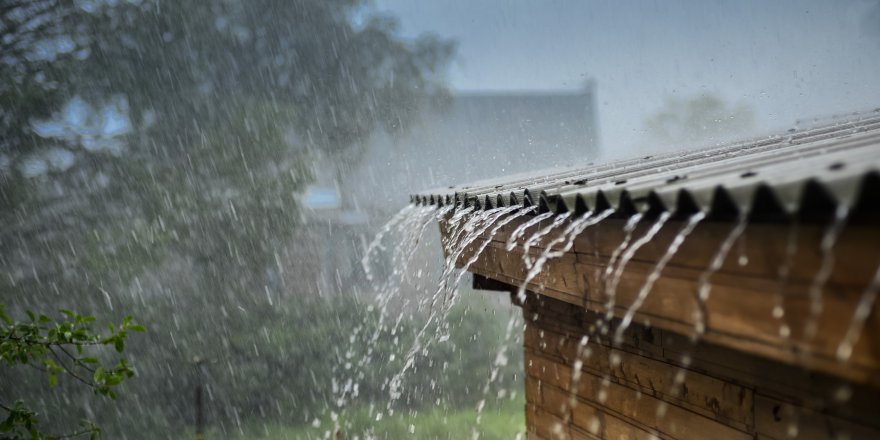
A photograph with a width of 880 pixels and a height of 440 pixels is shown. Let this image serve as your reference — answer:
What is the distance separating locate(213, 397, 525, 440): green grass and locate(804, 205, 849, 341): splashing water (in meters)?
11.5

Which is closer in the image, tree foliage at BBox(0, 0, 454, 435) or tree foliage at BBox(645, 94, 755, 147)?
tree foliage at BBox(0, 0, 454, 435)

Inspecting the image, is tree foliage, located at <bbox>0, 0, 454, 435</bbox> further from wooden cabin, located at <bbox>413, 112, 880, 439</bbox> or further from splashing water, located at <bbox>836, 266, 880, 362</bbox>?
splashing water, located at <bbox>836, 266, 880, 362</bbox>

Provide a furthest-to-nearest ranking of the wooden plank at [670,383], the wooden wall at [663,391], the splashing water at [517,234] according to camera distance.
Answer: the splashing water at [517,234], the wooden plank at [670,383], the wooden wall at [663,391]

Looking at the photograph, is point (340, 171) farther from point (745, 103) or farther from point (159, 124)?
point (745, 103)

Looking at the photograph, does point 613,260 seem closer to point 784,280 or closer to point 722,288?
point 722,288

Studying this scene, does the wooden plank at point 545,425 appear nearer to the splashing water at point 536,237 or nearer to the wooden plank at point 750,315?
the splashing water at point 536,237

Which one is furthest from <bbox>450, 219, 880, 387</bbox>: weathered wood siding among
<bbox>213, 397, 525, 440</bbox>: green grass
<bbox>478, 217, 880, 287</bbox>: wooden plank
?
<bbox>213, 397, 525, 440</bbox>: green grass

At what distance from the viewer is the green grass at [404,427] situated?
1250 cm

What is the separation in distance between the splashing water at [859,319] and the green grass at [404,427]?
1152 cm

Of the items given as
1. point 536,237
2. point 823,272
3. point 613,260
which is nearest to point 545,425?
point 536,237

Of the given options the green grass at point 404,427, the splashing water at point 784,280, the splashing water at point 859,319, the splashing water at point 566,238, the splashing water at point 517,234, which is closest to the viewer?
the splashing water at point 859,319

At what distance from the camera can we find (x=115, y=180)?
13.2 m

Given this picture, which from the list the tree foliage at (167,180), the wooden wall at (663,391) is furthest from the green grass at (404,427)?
the wooden wall at (663,391)

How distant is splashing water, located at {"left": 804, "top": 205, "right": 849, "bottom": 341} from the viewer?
1.10 m
